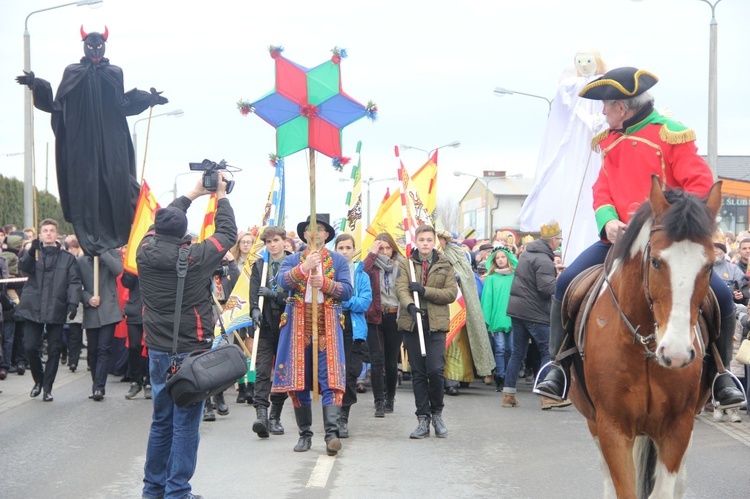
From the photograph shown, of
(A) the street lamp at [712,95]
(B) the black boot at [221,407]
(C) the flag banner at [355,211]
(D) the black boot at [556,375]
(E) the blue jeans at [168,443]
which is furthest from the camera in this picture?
(A) the street lamp at [712,95]

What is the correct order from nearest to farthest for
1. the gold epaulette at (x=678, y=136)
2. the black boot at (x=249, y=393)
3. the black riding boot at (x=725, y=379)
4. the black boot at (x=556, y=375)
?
the black riding boot at (x=725, y=379), the gold epaulette at (x=678, y=136), the black boot at (x=556, y=375), the black boot at (x=249, y=393)

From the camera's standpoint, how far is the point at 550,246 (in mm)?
13875

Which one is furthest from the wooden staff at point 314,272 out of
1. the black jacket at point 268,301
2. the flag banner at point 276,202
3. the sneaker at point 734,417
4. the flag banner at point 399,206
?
the flag banner at point 399,206

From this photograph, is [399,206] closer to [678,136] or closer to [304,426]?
[304,426]

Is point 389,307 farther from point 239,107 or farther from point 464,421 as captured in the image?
point 239,107

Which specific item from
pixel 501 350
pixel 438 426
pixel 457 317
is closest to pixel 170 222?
pixel 438 426

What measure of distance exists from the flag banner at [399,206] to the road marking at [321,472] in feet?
19.2

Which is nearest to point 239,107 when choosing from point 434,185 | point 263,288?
point 263,288

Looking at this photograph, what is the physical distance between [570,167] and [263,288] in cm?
348

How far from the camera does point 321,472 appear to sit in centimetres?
869

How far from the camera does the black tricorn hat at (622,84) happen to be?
678cm

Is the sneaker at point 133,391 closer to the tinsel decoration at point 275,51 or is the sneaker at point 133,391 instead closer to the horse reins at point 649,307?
the tinsel decoration at point 275,51

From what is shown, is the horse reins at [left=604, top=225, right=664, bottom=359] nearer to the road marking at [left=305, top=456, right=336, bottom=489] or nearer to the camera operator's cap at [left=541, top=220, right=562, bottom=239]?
the road marking at [left=305, top=456, right=336, bottom=489]

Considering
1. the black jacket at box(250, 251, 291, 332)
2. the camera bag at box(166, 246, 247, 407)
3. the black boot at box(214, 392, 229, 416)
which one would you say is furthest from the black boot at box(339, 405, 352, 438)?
the camera bag at box(166, 246, 247, 407)
